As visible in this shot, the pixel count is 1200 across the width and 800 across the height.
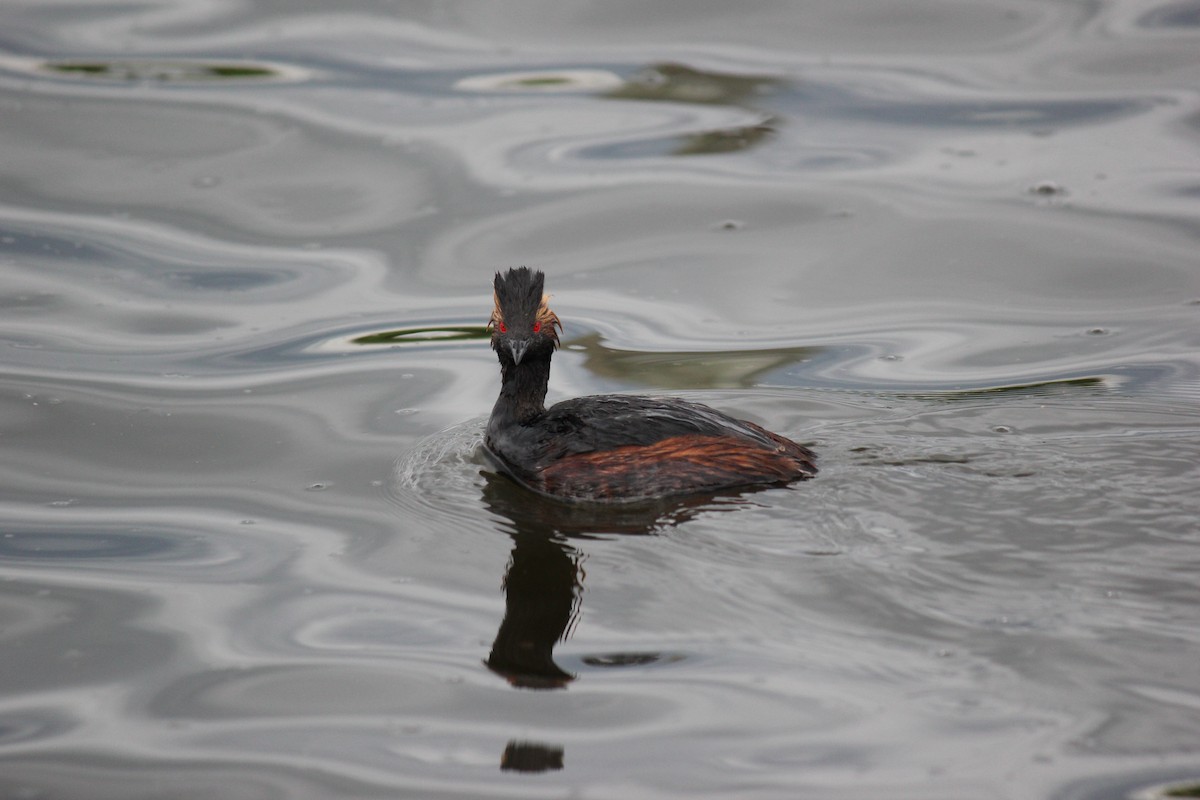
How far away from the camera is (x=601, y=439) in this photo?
27.0ft

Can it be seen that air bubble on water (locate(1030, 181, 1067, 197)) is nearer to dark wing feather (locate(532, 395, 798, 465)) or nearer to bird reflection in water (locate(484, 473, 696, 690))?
dark wing feather (locate(532, 395, 798, 465))

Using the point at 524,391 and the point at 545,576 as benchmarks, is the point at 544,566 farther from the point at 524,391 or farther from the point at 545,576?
the point at 524,391

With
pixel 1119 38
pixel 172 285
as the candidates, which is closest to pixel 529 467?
pixel 172 285

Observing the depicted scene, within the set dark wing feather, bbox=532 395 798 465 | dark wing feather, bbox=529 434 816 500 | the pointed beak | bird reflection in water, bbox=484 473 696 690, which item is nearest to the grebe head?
the pointed beak

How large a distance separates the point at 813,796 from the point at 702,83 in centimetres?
1196

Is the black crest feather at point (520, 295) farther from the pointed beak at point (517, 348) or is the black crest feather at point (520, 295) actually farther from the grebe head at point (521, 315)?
the pointed beak at point (517, 348)

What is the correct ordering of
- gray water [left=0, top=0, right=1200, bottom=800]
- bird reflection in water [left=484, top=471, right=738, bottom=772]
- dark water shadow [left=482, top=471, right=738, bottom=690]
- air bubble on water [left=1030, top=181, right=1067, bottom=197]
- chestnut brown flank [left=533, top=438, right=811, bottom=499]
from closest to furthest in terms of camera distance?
gray water [left=0, top=0, right=1200, bottom=800], bird reflection in water [left=484, top=471, right=738, bottom=772], dark water shadow [left=482, top=471, right=738, bottom=690], chestnut brown flank [left=533, top=438, right=811, bottom=499], air bubble on water [left=1030, top=181, right=1067, bottom=197]

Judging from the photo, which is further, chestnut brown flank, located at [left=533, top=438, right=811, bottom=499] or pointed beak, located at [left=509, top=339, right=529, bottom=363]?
pointed beak, located at [left=509, top=339, right=529, bottom=363]

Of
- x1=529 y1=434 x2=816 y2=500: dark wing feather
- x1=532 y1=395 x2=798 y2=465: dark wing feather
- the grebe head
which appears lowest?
x1=529 y1=434 x2=816 y2=500: dark wing feather

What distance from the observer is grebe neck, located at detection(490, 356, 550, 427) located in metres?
8.77

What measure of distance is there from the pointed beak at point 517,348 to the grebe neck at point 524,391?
0.53ft

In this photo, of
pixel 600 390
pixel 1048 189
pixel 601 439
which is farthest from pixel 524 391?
pixel 1048 189

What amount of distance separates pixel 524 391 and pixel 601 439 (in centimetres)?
79

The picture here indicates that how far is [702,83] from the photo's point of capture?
16.0 metres
